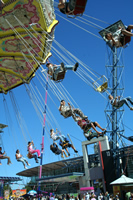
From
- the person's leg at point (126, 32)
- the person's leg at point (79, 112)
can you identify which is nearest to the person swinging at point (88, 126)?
the person's leg at point (79, 112)

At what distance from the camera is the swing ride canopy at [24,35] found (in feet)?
29.5

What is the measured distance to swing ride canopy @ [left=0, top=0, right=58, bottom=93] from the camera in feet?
29.5

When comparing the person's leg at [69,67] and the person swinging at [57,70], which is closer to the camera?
the person's leg at [69,67]

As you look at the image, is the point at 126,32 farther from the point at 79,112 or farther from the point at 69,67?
the point at 79,112

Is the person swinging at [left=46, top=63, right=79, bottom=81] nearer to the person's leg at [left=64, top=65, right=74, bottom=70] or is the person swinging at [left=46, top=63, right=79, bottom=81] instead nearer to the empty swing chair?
the person's leg at [left=64, top=65, right=74, bottom=70]

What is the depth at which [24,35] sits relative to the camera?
10.6m

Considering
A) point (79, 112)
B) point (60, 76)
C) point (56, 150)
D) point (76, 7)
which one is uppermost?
point (76, 7)

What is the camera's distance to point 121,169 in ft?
67.6

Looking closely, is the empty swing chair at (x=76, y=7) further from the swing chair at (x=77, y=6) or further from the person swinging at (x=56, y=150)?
the person swinging at (x=56, y=150)

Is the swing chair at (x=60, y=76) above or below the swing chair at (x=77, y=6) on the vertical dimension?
below

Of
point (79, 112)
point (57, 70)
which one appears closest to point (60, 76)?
point (57, 70)

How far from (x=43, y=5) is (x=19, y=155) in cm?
772

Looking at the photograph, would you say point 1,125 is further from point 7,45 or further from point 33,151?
point 7,45

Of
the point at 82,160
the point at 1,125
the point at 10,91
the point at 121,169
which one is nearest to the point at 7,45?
the point at 10,91
